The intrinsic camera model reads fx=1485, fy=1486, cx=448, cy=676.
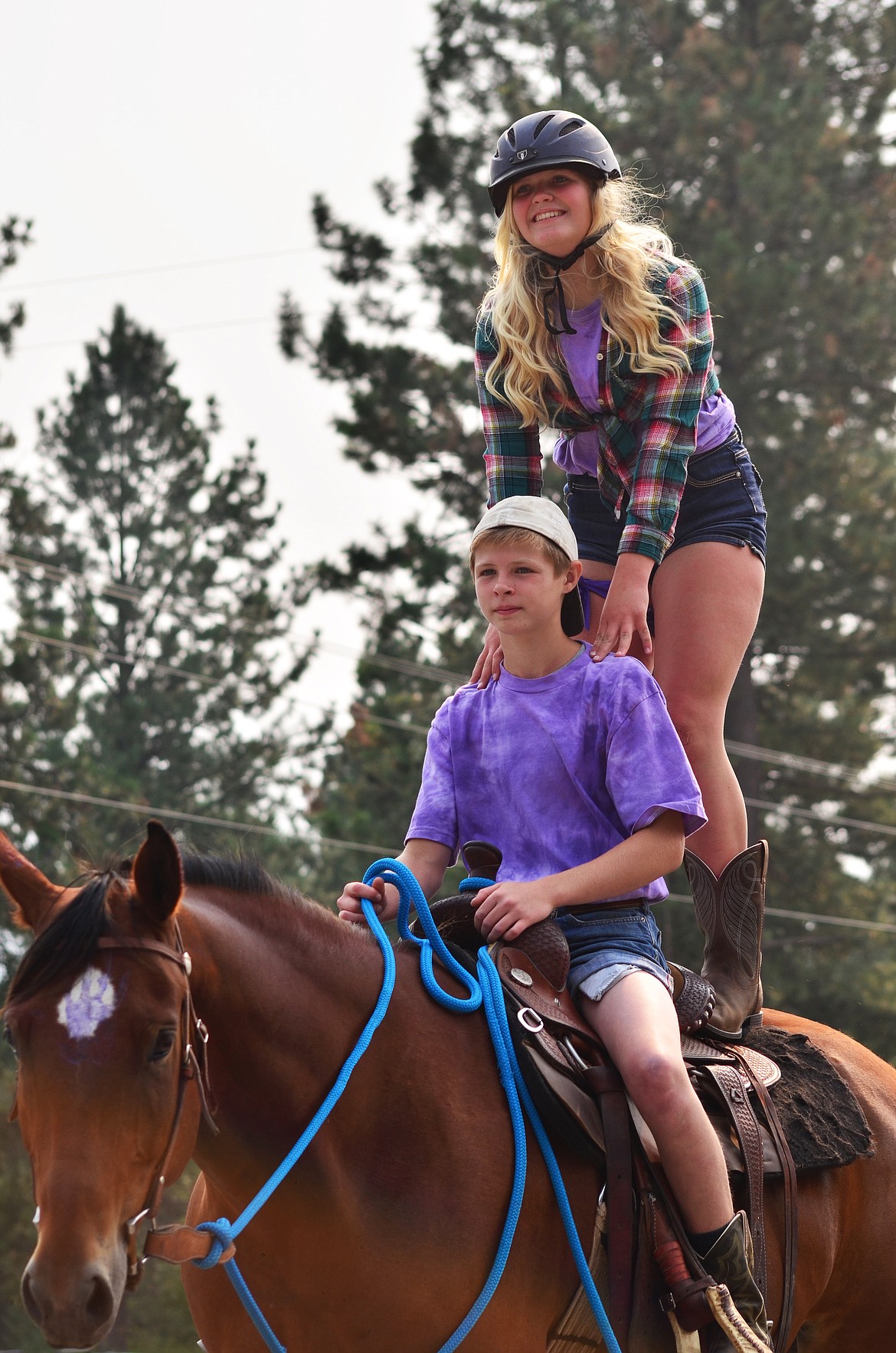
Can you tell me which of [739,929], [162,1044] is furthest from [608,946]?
[162,1044]

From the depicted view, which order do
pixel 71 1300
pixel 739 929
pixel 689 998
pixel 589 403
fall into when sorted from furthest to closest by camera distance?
pixel 589 403 → pixel 739 929 → pixel 689 998 → pixel 71 1300

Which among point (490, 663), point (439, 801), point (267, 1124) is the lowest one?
point (267, 1124)

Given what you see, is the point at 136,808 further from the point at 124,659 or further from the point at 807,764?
the point at 807,764

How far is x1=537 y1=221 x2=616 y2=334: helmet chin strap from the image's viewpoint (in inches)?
153

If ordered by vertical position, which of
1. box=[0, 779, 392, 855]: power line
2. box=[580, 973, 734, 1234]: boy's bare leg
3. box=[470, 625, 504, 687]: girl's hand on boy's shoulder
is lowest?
box=[0, 779, 392, 855]: power line

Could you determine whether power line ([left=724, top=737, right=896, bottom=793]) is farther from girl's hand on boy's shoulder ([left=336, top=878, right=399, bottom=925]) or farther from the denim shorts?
girl's hand on boy's shoulder ([left=336, top=878, right=399, bottom=925])

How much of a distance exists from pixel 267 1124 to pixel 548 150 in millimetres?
2547

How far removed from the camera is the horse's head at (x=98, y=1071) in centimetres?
209

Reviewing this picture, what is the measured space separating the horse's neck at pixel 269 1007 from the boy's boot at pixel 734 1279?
0.87 meters

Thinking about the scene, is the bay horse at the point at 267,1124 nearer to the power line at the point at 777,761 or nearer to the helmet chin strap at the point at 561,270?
the helmet chin strap at the point at 561,270

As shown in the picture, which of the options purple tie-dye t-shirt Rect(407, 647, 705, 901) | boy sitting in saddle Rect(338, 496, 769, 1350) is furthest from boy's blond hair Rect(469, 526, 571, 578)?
purple tie-dye t-shirt Rect(407, 647, 705, 901)

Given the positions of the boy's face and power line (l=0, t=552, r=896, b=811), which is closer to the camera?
the boy's face

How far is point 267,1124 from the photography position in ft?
8.35

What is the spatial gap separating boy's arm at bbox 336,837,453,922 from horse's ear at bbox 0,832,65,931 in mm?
749
